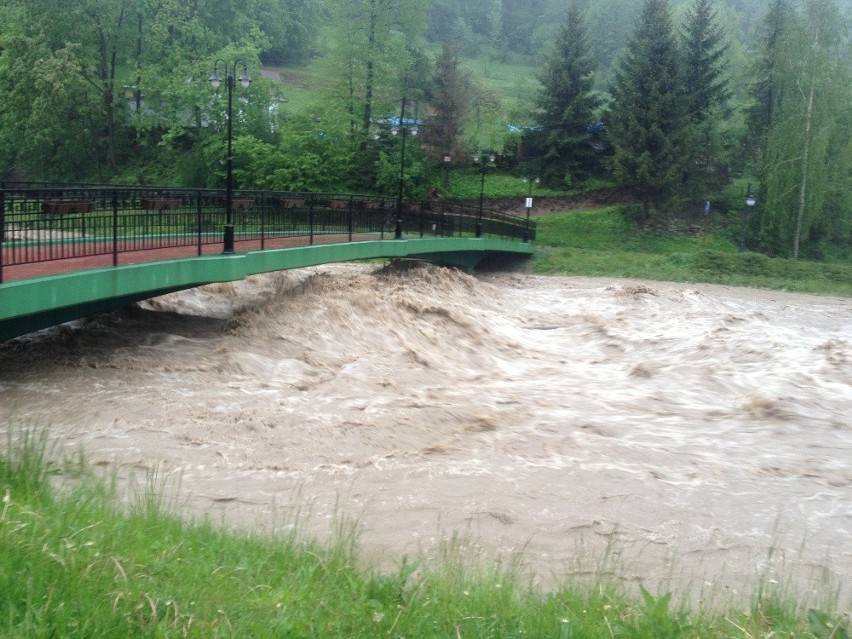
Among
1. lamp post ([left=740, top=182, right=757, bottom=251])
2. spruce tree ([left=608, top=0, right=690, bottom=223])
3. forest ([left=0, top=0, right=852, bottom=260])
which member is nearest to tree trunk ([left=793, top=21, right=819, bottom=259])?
forest ([left=0, top=0, right=852, bottom=260])

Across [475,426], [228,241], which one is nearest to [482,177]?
[228,241]

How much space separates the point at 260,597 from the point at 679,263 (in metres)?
41.1

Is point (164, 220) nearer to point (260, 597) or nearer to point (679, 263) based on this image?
point (260, 597)

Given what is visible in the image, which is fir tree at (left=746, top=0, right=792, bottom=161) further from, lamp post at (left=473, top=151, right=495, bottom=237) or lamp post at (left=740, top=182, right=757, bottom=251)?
lamp post at (left=473, top=151, right=495, bottom=237)

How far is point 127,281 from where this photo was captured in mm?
14789

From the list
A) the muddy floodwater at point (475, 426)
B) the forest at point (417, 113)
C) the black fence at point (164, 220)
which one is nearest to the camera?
the muddy floodwater at point (475, 426)

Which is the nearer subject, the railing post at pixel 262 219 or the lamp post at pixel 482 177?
the railing post at pixel 262 219

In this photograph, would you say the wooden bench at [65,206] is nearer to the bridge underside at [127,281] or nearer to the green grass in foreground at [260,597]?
the bridge underside at [127,281]

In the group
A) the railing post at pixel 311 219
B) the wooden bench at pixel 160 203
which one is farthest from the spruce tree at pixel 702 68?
the wooden bench at pixel 160 203

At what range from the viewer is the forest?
4900 centimetres

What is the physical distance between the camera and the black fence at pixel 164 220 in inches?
553

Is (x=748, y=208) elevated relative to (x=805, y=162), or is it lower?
lower

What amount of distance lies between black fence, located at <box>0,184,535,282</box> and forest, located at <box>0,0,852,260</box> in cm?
1873

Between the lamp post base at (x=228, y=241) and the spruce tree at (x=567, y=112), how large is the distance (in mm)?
39891
